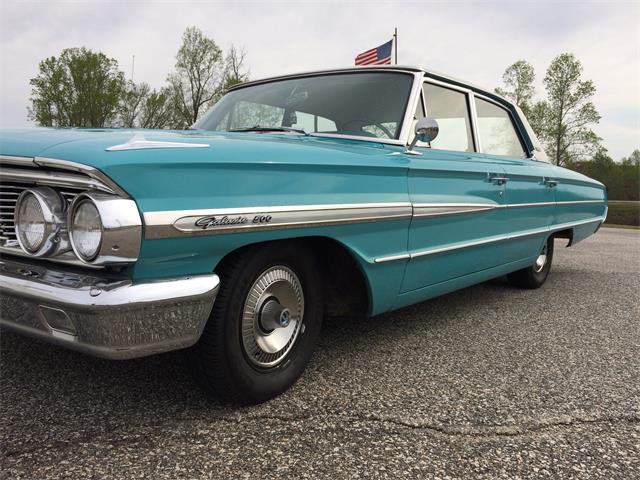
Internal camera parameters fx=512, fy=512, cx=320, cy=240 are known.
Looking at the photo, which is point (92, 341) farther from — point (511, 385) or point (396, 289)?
point (511, 385)

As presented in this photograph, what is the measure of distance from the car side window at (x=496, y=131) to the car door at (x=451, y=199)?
0.19 meters

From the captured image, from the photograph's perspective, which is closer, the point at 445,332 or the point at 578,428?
the point at 578,428

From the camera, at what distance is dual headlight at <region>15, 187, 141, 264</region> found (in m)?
1.48

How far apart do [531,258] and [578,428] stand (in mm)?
2347

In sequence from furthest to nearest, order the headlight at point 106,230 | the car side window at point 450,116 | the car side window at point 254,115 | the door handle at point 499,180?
the door handle at point 499,180 → the car side window at point 450,116 → the car side window at point 254,115 → the headlight at point 106,230

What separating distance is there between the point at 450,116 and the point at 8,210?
104 inches

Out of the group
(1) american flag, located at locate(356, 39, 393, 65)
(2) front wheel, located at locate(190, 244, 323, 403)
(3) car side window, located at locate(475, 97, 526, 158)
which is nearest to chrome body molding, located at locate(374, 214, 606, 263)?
(2) front wheel, located at locate(190, 244, 323, 403)

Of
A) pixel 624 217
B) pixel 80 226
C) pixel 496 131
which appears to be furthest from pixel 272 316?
pixel 624 217

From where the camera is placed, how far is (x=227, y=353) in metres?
1.85

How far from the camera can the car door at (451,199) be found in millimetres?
2635

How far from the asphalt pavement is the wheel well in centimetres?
30

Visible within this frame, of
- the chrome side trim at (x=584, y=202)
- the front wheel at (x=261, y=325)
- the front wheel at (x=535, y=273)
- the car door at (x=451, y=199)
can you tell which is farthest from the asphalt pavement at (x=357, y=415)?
the chrome side trim at (x=584, y=202)

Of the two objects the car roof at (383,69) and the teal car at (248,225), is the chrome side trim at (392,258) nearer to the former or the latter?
the teal car at (248,225)

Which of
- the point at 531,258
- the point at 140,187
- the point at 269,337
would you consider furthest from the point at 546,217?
the point at 140,187
